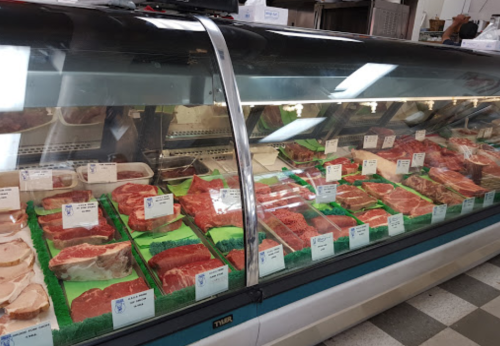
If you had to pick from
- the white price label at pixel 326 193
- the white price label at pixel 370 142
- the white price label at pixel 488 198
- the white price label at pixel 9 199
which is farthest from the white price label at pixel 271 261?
the white price label at pixel 488 198

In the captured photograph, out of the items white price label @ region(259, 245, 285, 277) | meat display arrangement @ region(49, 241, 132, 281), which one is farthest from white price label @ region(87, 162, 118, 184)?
white price label @ region(259, 245, 285, 277)

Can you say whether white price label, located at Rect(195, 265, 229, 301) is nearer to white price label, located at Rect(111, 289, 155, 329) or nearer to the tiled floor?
white price label, located at Rect(111, 289, 155, 329)

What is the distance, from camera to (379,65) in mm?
2018

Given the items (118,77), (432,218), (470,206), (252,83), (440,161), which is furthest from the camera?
(440,161)

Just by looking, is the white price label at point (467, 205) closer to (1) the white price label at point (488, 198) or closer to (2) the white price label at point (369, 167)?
(1) the white price label at point (488, 198)

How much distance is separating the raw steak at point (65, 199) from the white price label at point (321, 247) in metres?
1.20

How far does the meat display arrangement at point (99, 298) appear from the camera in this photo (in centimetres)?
144

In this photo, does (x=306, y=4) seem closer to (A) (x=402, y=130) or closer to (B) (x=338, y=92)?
(A) (x=402, y=130)

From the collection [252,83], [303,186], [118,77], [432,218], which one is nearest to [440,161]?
[432,218]

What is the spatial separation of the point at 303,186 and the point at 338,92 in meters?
0.76

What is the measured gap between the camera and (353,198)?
253 cm

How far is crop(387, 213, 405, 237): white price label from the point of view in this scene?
223 centimetres

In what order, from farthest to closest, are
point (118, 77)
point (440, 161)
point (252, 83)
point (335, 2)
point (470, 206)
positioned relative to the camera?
point (335, 2) < point (440, 161) < point (470, 206) < point (252, 83) < point (118, 77)

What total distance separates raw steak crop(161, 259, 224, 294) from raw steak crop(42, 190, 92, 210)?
A: 68 cm
